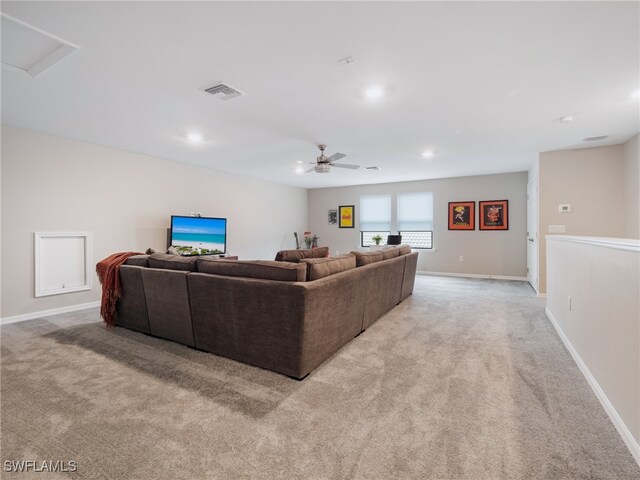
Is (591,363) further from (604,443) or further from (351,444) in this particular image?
(351,444)

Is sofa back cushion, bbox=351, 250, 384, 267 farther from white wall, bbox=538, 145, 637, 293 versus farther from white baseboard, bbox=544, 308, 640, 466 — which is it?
white wall, bbox=538, 145, 637, 293

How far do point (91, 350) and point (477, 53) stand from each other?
4090 mm

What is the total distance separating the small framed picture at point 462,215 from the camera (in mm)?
6965

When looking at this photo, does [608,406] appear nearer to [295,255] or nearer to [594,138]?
[295,255]

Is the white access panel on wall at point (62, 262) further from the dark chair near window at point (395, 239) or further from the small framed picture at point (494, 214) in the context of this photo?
the small framed picture at point (494, 214)

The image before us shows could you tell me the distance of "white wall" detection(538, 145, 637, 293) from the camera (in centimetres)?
443

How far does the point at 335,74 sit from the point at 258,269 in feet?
5.60

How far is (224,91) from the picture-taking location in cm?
269

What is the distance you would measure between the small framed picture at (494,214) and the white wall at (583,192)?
6.03 feet

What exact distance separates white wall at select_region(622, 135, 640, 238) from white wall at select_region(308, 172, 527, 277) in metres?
2.14

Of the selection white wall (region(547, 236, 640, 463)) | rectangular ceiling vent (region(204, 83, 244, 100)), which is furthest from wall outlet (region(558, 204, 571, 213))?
rectangular ceiling vent (region(204, 83, 244, 100))

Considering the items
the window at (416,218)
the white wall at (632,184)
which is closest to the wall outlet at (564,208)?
the white wall at (632,184)

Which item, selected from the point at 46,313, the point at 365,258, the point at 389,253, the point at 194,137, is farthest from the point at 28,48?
the point at 389,253

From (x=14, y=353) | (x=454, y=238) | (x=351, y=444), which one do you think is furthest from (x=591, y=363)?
(x=454, y=238)
